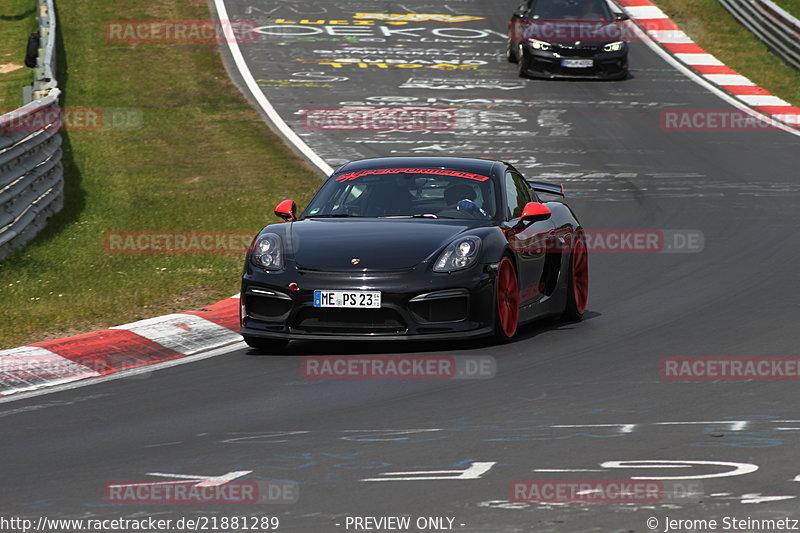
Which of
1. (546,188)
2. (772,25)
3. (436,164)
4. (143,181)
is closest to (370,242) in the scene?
(436,164)

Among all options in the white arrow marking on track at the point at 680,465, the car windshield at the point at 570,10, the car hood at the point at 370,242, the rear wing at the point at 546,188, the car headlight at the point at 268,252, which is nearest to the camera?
the white arrow marking on track at the point at 680,465

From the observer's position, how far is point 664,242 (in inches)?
601

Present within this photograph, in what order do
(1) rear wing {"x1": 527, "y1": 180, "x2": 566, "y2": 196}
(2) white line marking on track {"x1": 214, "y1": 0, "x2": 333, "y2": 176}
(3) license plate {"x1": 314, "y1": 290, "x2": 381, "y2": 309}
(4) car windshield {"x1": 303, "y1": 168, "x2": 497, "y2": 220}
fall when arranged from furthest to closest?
(2) white line marking on track {"x1": 214, "y1": 0, "x2": 333, "y2": 176}, (1) rear wing {"x1": 527, "y1": 180, "x2": 566, "y2": 196}, (4) car windshield {"x1": 303, "y1": 168, "x2": 497, "y2": 220}, (3) license plate {"x1": 314, "y1": 290, "x2": 381, "y2": 309}

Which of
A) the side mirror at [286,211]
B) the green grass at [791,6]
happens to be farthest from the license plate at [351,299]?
the green grass at [791,6]

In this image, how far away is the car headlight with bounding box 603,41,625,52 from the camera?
89.7 feet

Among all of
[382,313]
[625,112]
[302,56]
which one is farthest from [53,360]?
[302,56]

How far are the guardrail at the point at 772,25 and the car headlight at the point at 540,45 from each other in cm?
500

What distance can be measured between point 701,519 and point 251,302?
4983 millimetres

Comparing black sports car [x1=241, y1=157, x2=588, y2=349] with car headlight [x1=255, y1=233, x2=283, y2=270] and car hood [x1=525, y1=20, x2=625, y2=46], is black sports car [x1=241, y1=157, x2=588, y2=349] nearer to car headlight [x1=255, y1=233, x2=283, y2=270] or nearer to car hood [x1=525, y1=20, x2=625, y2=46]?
car headlight [x1=255, y1=233, x2=283, y2=270]

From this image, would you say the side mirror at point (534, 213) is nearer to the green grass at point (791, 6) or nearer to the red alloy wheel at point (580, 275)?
the red alloy wheel at point (580, 275)

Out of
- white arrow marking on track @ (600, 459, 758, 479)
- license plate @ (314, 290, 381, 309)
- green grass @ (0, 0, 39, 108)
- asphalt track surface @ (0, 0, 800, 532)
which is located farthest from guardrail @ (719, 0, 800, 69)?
white arrow marking on track @ (600, 459, 758, 479)

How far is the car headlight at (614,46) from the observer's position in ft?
89.7

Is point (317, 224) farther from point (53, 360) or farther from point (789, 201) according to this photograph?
point (789, 201)

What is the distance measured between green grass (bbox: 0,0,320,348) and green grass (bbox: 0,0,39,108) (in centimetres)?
88
